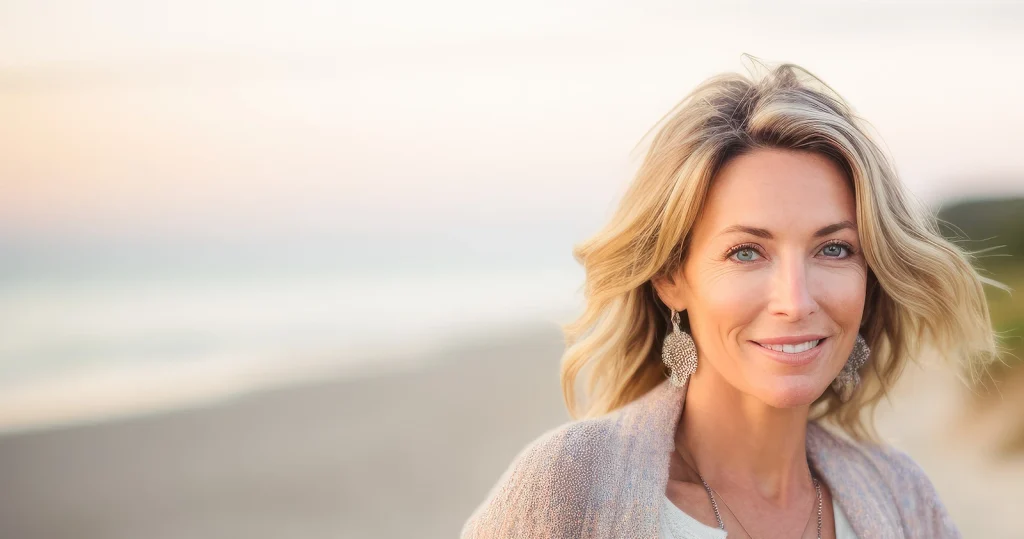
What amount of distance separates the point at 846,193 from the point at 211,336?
41.3 feet

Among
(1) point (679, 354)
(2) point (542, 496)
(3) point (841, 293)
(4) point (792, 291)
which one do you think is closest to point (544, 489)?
(2) point (542, 496)

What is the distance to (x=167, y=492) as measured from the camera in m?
8.90

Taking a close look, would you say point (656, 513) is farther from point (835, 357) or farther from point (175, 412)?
point (175, 412)

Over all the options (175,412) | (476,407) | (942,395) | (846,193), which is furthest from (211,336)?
(846,193)

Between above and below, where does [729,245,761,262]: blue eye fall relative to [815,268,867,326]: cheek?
above

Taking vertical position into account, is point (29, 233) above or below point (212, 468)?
above

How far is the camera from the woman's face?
2.50m

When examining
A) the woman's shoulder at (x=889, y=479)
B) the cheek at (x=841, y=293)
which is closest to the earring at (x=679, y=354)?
the cheek at (x=841, y=293)

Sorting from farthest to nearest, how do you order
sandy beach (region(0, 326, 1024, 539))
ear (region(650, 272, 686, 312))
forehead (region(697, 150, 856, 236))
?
sandy beach (region(0, 326, 1024, 539))
ear (region(650, 272, 686, 312))
forehead (region(697, 150, 856, 236))

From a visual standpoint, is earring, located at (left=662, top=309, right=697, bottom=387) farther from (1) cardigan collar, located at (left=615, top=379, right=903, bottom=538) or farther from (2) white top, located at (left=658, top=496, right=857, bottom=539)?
(2) white top, located at (left=658, top=496, right=857, bottom=539)

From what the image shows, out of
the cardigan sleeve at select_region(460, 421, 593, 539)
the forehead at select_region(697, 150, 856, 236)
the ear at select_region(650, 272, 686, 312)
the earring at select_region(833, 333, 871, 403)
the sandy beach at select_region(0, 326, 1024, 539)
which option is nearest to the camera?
the cardigan sleeve at select_region(460, 421, 593, 539)

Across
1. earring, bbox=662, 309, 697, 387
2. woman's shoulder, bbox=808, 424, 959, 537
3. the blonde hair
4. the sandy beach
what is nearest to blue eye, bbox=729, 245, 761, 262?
the blonde hair

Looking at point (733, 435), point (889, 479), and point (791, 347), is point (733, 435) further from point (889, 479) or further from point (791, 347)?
point (889, 479)

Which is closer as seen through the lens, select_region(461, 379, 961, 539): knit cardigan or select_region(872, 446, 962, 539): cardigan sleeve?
select_region(461, 379, 961, 539): knit cardigan
